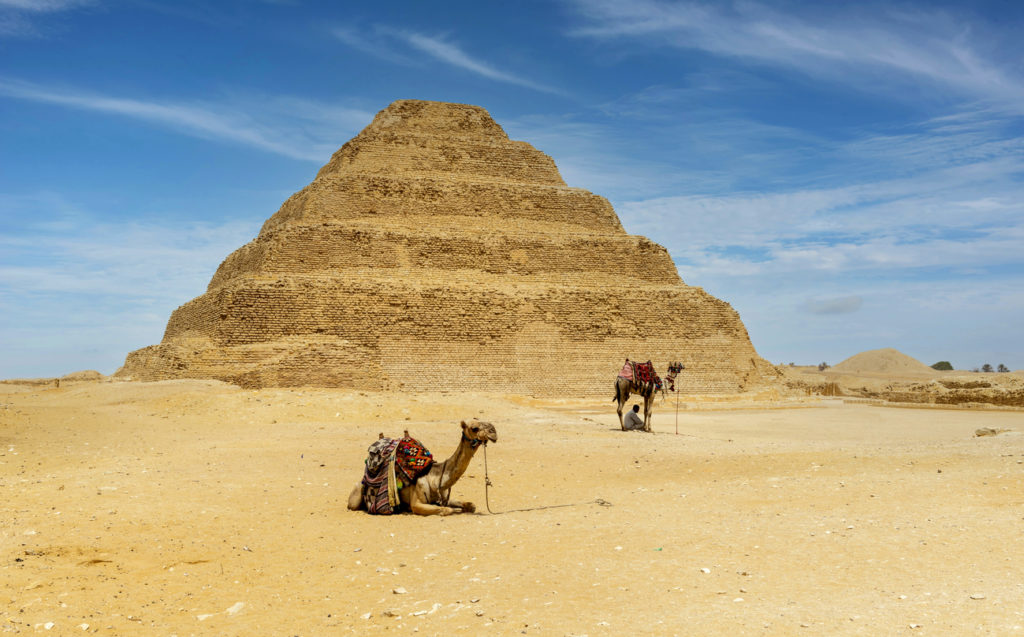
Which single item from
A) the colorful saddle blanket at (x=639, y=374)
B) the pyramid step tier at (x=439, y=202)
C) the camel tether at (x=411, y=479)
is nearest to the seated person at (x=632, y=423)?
the colorful saddle blanket at (x=639, y=374)

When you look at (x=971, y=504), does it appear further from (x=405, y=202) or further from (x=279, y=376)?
(x=405, y=202)

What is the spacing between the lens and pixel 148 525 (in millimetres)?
7422

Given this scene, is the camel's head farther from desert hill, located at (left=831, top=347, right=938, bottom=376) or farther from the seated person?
desert hill, located at (left=831, top=347, right=938, bottom=376)

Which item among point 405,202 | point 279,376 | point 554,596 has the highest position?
point 405,202

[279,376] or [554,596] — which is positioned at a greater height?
[279,376]

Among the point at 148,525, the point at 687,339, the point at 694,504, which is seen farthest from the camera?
the point at 687,339

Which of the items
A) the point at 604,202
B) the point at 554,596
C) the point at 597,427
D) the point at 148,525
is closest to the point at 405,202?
the point at 604,202

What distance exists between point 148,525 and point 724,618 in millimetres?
5382

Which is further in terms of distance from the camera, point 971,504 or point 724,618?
point 971,504

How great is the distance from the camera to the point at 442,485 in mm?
A: 8289

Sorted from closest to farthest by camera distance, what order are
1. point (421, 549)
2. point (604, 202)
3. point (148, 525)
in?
point (421, 549) → point (148, 525) → point (604, 202)

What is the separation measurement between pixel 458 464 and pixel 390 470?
726mm

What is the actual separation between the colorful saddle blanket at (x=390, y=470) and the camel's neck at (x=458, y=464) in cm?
21

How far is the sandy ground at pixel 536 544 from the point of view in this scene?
4.99 meters
